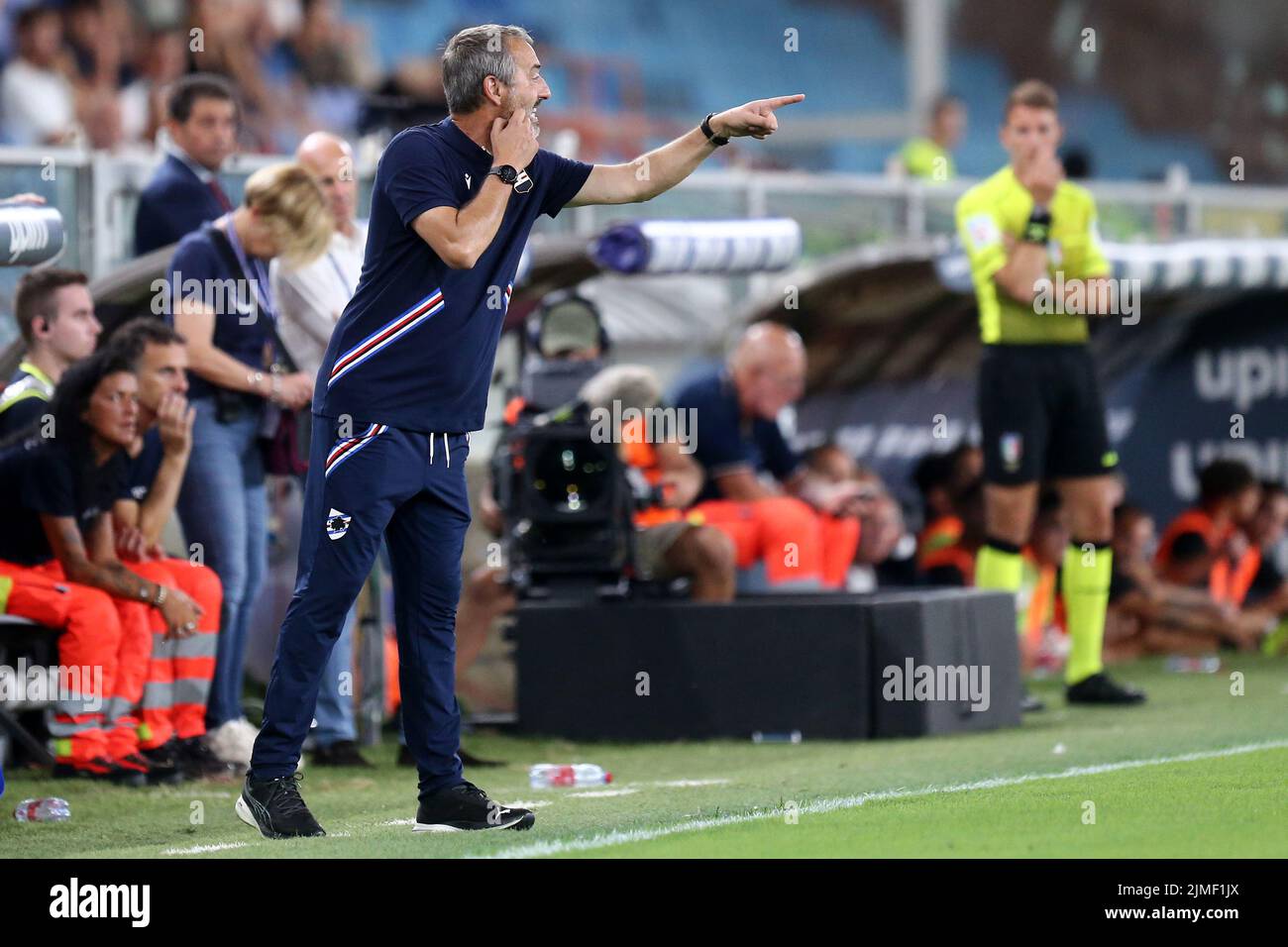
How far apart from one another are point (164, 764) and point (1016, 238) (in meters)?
4.23

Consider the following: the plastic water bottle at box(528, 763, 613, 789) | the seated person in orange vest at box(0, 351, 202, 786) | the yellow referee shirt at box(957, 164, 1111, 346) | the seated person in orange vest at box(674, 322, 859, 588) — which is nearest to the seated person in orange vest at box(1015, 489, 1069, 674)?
the seated person in orange vest at box(674, 322, 859, 588)

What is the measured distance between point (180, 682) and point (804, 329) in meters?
5.66

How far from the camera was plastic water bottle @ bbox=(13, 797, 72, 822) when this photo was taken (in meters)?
6.87

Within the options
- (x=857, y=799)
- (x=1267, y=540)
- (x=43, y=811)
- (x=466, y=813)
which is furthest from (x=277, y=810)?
(x=1267, y=540)

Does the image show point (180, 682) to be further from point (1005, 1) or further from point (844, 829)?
point (1005, 1)

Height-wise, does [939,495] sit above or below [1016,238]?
below

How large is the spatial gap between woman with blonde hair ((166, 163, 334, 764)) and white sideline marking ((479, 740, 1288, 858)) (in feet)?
8.94

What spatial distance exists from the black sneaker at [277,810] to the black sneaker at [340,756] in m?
2.44

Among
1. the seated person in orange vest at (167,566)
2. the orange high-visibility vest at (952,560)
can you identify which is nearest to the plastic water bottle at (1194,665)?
the orange high-visibility vest at (952,560)

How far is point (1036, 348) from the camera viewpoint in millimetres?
9945

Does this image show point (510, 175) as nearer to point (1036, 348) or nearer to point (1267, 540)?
point (1036, 348)
